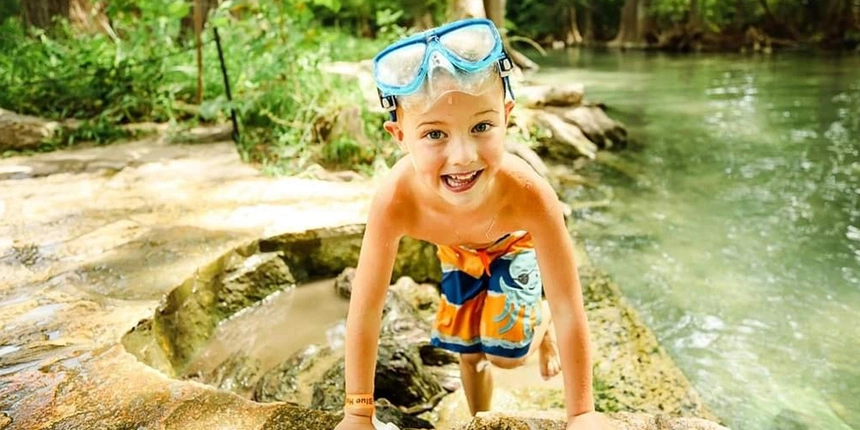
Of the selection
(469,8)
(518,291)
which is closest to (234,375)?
(518,291)

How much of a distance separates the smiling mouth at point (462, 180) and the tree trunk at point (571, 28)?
32.1 meters

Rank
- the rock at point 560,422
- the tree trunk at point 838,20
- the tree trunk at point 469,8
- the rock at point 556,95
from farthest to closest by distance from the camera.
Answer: the tree trunk at point 838,20, the rock at point 556,95, the tree trunk at point 469,8, the rock at point 560,422

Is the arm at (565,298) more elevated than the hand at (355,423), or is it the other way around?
the arm at (565,298)

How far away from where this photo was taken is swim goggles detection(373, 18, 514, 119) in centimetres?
142

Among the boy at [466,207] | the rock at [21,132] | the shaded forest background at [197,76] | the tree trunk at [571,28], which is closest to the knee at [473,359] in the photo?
the boy at [466,207]

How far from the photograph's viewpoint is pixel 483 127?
1.47 m

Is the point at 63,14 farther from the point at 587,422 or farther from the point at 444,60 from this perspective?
the point at 587,422

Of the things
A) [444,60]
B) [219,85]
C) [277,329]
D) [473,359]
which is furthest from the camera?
[219,85]

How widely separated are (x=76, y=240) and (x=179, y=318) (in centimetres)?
89

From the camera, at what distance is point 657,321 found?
3.75 metres

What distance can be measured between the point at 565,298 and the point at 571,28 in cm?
3265

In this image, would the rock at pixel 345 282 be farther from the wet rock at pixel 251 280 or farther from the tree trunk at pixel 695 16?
the tree trunk at pixel 695 16

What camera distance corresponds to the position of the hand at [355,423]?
1.64 metres

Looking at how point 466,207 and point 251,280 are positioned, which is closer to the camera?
point 466,207
